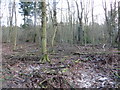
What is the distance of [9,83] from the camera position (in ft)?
15.4

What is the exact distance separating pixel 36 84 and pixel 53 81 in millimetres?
654

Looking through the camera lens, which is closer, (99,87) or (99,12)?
(99,87)

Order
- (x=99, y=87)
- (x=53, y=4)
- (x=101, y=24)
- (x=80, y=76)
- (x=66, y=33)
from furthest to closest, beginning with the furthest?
(x=101, y=24)
(x=66, y=33)
(x=53, y=4)
(x=80, y=76)
(x=99, y=87)

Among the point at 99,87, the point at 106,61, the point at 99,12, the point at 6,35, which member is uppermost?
the point at 99,12

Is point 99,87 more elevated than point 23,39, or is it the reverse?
point 23,39

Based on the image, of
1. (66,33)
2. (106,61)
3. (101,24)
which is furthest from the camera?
(101,24)

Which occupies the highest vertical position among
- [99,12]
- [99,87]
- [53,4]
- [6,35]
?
[99,12]

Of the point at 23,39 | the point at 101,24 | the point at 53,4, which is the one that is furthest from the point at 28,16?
the point at 101,24

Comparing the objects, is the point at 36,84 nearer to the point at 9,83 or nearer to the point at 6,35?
the point at 9,83

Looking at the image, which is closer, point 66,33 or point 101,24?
Answer: point 66,33

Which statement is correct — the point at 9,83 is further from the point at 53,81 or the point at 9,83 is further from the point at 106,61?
the point at 106,61

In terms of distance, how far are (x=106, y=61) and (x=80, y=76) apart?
8.59ft

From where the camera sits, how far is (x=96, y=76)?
5629 millimetres

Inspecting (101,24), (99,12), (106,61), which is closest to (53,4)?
(106,61)
